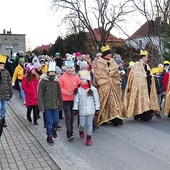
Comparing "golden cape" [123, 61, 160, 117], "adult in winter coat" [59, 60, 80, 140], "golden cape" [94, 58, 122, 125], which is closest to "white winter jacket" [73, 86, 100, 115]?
"adult in winter coat" [59, 60, 80, 140]

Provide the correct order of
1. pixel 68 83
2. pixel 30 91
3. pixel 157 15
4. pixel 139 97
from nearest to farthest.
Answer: pixel 68 83 → pixel 139 97 → pixel 30 91 → pixel 157 15

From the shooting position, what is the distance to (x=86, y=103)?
664 centimetres

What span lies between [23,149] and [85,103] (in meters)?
1.52

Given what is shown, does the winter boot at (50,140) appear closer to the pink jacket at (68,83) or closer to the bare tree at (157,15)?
the pink jacket at (68,83)

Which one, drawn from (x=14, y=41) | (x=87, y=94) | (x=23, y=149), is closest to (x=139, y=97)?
(x=87, y=94)

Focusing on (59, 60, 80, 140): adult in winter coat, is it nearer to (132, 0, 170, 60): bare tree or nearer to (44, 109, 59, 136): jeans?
(44, 109, 59, 136): jeans

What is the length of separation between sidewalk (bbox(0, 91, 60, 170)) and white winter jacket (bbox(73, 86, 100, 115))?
3.26ft

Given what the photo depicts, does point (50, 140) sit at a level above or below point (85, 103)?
below

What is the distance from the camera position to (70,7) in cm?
3906

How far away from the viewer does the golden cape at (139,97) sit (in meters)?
8.53

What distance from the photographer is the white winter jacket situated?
21.7 feet

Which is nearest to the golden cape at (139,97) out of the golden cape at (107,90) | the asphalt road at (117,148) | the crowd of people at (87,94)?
the crowd of people at (87,94)

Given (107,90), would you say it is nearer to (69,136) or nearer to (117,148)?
(69,136)

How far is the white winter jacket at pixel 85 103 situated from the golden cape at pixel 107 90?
54.2 inches
